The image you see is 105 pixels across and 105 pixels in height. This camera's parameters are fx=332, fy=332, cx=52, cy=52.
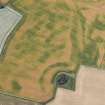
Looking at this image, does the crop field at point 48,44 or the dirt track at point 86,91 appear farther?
the crop field at point 48,44

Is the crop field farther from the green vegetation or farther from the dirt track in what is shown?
the dirt track

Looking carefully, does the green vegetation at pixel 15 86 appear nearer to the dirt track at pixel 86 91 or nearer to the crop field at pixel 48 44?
the crop field at pixel 48 44

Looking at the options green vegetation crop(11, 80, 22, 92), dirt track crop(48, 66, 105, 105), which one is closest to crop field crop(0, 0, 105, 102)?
green vegetation crop(11, 80, 22, 92)

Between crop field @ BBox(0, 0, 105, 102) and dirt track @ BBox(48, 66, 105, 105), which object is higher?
crop field @ BBox(0, 0, 105, 102)

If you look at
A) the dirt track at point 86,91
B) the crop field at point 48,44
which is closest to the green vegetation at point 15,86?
the crop field at point 48,44

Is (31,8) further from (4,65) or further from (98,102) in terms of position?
(98,102)

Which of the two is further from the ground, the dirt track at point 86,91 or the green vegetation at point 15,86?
the green vegetation at point 15,86

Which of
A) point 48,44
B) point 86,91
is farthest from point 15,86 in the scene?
point 86,91


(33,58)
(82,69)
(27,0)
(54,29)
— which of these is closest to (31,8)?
(27,0)
